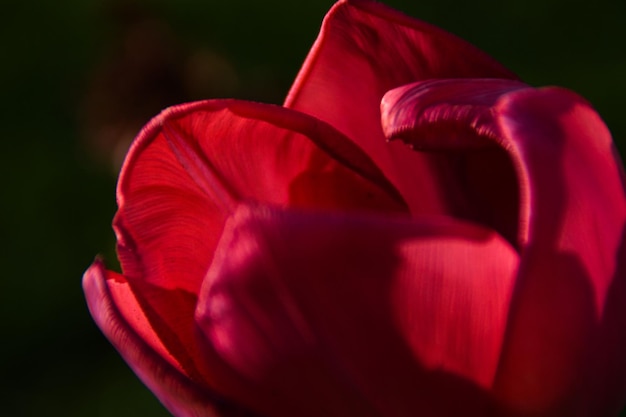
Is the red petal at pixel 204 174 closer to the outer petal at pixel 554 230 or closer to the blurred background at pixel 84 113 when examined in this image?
the outer petal at pixel 554 230

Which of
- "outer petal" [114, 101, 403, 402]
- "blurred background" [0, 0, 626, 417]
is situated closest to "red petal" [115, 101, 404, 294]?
"outer petal" [114, 101, 403, 402]

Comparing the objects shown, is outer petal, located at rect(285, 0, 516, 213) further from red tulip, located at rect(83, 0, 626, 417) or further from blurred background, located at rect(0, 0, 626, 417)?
blurred background, located at rect(0, 0, 626, 417)

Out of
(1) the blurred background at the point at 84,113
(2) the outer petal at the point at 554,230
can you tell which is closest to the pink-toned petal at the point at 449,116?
(2) the outer petal at the point at 554,230

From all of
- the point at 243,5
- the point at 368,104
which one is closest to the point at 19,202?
the point at 243,5

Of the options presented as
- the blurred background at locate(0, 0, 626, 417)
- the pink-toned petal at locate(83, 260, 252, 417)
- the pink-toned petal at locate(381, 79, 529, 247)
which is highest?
the pink-toned petal at locate(381, 79, 529, 247)

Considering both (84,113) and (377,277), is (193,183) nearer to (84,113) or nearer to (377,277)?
(377,277)

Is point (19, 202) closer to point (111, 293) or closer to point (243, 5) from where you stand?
point (243, 5)
